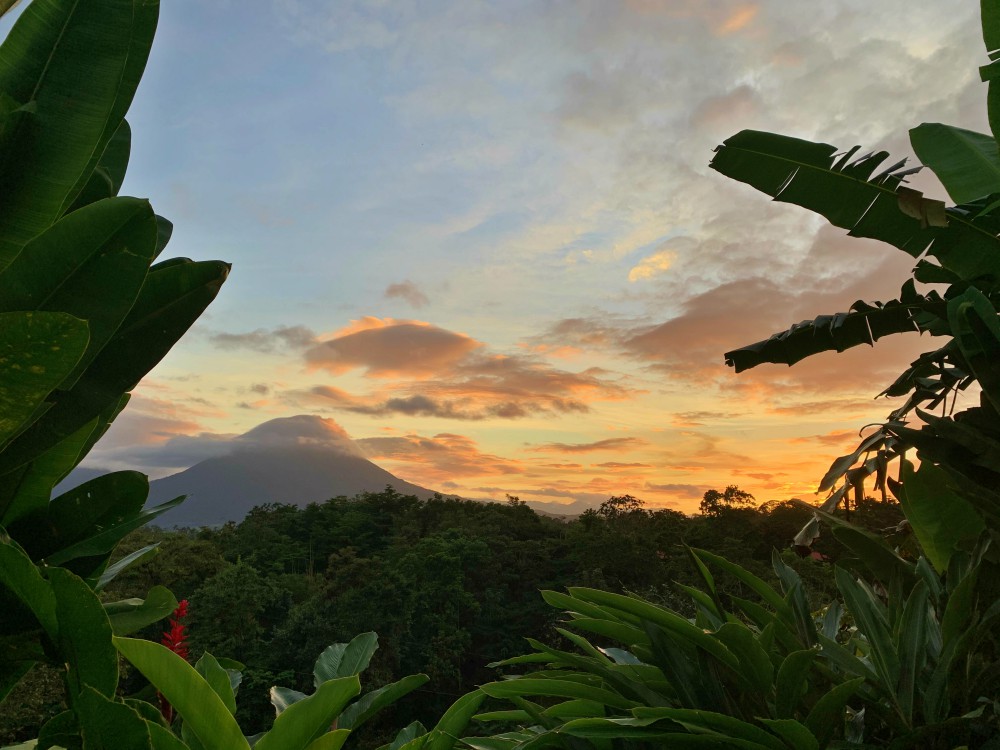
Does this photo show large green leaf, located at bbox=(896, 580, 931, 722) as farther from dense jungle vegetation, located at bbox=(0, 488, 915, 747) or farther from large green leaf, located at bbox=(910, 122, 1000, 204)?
dense jungle vegetation, located at bbox=(0, 488, 915, 747)

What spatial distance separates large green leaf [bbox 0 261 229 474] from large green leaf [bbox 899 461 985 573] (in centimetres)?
198

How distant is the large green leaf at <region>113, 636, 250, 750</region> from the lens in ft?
2.89

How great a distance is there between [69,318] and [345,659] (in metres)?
1.01

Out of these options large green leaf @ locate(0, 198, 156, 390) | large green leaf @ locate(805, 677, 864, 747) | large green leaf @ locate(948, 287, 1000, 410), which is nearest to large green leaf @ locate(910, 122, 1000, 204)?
large green leaf @ locate(948, 287, 1000, 410)

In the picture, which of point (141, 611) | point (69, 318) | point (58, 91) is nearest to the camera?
point (69, 318)

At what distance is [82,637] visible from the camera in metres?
0.79

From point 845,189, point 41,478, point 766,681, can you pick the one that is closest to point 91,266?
point 41,478

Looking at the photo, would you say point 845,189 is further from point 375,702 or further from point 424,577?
point 424,577

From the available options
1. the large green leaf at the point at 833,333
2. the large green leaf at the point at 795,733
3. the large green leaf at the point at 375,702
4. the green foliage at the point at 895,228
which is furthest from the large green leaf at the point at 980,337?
the large green leaf at the point at 375,702

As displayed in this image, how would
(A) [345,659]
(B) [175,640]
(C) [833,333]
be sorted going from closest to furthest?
(B) [175,640]
(A) [345,659]
(C) [833,333]

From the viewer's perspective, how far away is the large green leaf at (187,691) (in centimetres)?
88

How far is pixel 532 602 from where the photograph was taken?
1716 cm

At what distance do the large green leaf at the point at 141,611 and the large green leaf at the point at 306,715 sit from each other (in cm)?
26

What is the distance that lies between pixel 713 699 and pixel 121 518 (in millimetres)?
1226
